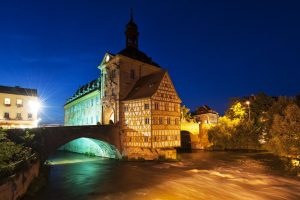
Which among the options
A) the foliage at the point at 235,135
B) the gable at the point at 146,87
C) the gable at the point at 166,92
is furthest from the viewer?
the foliage at the point at 235,135

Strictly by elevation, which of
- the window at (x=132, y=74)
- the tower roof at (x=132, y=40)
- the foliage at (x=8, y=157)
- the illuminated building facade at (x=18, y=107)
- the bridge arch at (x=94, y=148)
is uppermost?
the tower roof at (x=132, y=40)

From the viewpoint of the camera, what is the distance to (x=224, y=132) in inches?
1853

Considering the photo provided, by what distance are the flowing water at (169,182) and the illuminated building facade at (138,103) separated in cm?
274

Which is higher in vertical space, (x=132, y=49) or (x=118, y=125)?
(x=132, y=49)

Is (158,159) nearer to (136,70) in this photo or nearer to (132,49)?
(136,70)

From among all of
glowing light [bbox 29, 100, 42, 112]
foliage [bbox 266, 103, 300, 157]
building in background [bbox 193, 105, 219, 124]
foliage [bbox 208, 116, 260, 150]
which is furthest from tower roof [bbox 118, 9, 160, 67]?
building in background [bbox 193, 105, 219, 124]

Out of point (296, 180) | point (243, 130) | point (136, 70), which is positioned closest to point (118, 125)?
Answer: point (136, 70)

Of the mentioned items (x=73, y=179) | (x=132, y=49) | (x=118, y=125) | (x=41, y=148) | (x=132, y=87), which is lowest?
(x=73, y=179)

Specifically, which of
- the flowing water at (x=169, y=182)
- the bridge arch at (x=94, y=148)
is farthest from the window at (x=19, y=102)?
the flowing water at (x=169, y=182)

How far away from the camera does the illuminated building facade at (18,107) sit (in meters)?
33.4

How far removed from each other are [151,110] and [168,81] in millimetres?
5098

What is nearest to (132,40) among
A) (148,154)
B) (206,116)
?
(148,154)

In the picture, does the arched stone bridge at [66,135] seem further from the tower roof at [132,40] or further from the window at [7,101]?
the window at [7,101]

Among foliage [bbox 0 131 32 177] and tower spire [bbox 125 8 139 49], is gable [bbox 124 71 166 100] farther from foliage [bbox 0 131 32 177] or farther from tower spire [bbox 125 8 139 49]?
foliage [bbox 0 131 32 177]
